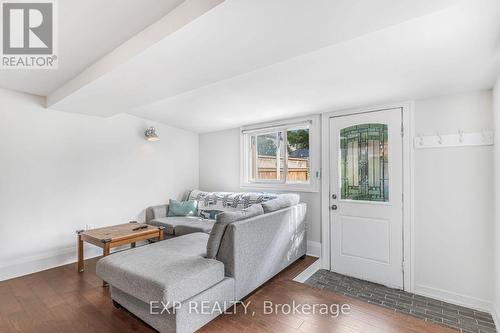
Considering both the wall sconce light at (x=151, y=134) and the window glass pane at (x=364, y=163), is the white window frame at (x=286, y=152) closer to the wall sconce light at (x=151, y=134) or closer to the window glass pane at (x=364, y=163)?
the window glass pane at (x=364, y=163)

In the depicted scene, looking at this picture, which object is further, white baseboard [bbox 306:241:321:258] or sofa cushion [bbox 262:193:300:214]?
white baseboard [bbox 306:241:321:258]

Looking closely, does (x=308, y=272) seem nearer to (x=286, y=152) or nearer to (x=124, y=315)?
(x=286, y=152)

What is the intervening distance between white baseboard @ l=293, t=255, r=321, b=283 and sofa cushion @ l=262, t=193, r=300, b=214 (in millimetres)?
842

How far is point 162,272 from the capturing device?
182 centimetres

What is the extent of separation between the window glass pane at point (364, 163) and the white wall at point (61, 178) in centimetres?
314

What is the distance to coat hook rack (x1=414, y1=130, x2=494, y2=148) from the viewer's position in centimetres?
240

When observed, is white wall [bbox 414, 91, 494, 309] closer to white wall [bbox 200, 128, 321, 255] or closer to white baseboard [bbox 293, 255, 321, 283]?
white baseboard [bbox 293, 255, 321, 283]

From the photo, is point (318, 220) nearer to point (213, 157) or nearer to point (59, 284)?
point (213, 157)

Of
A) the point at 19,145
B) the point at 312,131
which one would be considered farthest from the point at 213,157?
the point at 19,145

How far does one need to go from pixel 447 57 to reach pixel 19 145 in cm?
449

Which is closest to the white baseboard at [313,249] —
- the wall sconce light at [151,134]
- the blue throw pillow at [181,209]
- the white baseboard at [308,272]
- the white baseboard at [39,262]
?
the white baseboard at [308,272]

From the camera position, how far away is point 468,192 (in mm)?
2482

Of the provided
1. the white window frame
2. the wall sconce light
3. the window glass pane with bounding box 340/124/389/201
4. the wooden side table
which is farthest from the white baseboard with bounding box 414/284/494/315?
the wall sconce light

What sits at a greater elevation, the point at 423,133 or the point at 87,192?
the point at 423,133
